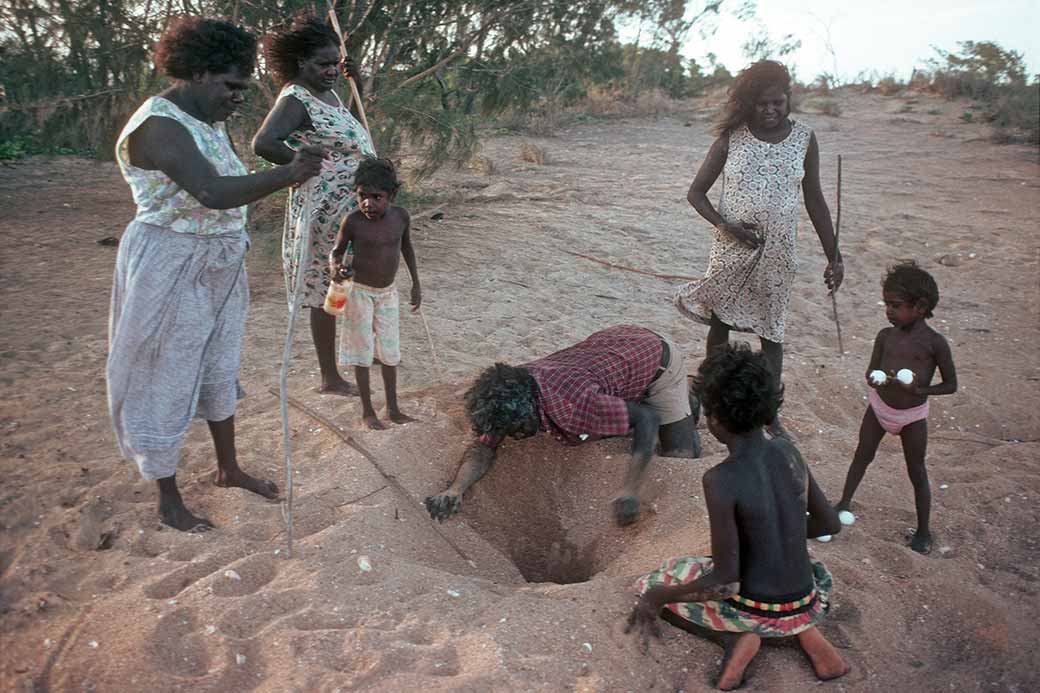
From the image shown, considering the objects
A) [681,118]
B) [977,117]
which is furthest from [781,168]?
[681,118]

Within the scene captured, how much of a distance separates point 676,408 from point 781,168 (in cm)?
117

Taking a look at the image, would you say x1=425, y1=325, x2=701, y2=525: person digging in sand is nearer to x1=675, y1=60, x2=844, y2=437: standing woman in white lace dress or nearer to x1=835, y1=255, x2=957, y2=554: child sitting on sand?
x1=675, y1=60, x2=844, y2=437: standing woman in white lace dress

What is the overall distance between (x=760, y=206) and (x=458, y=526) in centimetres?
192

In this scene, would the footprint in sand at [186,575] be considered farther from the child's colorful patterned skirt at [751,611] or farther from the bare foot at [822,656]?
the bare foot at [822,656]

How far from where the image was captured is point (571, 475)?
11.6 feet

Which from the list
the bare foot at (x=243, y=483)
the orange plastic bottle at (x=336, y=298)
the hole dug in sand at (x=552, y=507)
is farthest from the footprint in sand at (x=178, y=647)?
the orange plastic bottle at (x=336, y=298)

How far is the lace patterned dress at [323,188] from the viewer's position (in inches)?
134

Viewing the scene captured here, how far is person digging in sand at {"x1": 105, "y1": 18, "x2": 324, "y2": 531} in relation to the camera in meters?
2.49

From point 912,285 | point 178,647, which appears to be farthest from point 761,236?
point 178,647

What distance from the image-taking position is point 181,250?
8.73 ft

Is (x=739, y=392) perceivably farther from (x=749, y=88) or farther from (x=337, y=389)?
(x=337, y=389)

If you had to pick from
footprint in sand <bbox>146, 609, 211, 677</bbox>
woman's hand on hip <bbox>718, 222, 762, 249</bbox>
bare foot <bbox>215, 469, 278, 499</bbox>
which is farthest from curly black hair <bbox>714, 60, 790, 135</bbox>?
footprint in sand <bbox>146, 609, 211, 677</bbox>

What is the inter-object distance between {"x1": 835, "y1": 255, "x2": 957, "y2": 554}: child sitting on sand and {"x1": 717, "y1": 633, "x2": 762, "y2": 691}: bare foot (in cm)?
109

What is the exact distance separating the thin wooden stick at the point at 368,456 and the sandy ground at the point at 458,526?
22mm
